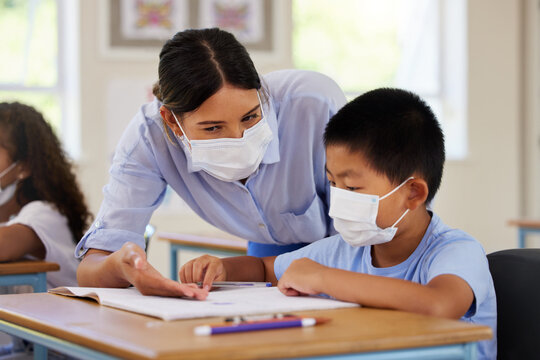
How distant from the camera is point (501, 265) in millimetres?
1368

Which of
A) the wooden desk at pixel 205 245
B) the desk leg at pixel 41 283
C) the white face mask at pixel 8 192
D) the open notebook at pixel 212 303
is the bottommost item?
the wooden desk at pixel 205 245

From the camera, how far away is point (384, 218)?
1.35 m

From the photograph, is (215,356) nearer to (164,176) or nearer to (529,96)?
(164,176)

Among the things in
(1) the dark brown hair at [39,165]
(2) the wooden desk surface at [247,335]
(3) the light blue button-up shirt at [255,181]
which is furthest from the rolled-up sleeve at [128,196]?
(1) the dark brown hair at [39,165]

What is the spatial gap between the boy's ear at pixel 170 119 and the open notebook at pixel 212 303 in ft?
1.39

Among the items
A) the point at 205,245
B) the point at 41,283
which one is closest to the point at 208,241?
the point at 205,245

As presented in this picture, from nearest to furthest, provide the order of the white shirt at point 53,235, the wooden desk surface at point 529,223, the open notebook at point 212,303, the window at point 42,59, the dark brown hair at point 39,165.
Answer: the open notebook at point 212,303 < the white shirt at point 53,235 < the dark brown hair at point 39,165 < the wooden desk surface at point 529,223 < the window at point 42,59

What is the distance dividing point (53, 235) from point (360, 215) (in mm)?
1408

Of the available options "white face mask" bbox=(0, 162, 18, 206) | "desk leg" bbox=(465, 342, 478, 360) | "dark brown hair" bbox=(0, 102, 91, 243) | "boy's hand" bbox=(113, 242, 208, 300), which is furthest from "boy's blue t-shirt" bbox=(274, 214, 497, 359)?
"white face mask" bbox=(0, 162, 18, 206)

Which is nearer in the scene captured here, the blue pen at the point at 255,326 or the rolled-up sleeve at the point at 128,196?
the blue pen at the point at 255,326

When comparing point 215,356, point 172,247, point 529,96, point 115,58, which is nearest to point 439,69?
point 529,96

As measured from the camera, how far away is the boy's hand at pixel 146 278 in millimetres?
1196

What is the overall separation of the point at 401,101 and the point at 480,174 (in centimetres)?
408

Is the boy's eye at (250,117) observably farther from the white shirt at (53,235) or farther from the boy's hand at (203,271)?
the white shirt at (53,235)
